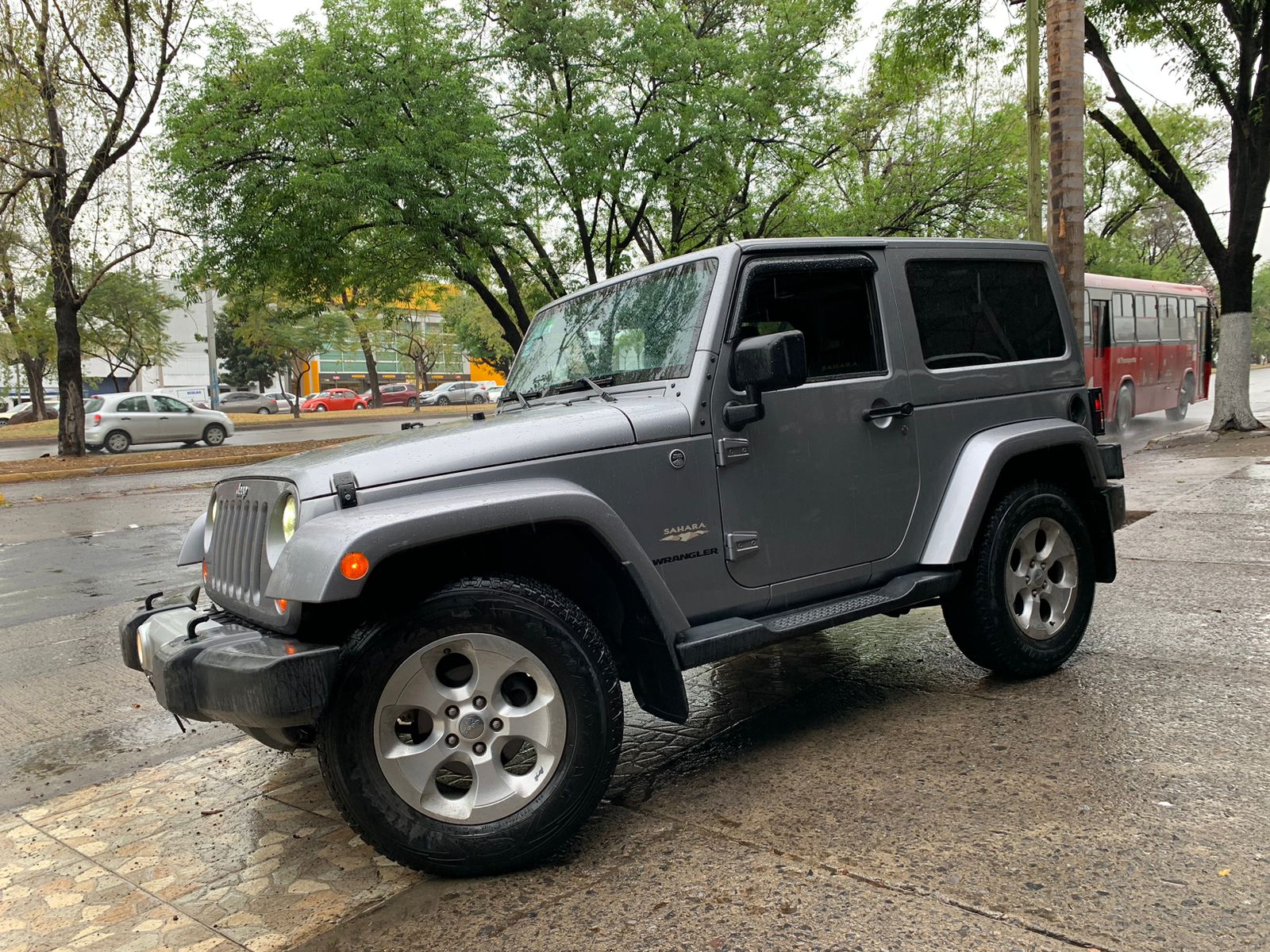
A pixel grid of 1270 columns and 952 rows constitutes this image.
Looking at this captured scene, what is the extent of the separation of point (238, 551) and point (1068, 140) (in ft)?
29.7

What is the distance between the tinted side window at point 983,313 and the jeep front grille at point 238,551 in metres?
2.70

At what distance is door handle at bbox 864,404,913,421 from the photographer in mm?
3924

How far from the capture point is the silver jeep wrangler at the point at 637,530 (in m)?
2.80

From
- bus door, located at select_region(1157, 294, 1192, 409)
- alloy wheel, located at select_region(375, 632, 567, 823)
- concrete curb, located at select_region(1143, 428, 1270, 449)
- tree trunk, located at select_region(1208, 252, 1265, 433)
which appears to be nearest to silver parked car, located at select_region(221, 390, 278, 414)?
bus door, located at select_region(1157, 294, 1192, 409)

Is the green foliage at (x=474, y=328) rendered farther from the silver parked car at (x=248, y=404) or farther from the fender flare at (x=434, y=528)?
the fender flare at (x=434, y=528)

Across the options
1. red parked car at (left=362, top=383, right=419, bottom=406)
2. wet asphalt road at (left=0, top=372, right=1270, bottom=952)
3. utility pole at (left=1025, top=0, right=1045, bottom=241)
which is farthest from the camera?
red parked car at (left=362, top=383, right=419, bottom=406)

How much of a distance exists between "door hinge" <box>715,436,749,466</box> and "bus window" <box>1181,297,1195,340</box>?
2270cm

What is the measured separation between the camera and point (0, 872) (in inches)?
126

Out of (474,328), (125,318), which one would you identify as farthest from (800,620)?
(474,328)

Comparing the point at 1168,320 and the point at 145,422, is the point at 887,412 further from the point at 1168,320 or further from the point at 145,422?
the point at 145,422

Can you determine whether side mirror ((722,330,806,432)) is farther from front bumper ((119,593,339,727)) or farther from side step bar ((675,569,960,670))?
front bumper ((119,593,339,727))

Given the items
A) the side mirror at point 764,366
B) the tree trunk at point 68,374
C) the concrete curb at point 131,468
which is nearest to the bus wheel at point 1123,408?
the concrete curb at point 131,468

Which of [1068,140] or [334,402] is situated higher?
[1068,140]

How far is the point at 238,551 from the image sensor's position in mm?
3197
